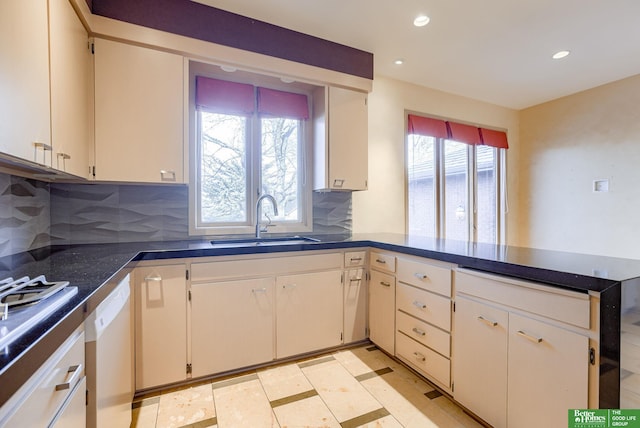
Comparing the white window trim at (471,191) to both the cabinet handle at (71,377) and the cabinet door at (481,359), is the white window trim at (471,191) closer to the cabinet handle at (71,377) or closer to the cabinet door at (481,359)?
the cabinet door at (481,359)

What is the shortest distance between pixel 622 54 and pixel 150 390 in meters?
4.79

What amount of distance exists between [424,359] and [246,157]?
2067mm

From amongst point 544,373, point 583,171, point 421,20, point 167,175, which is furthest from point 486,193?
point 167,175

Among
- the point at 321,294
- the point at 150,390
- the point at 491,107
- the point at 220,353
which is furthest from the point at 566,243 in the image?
the point at 150,390

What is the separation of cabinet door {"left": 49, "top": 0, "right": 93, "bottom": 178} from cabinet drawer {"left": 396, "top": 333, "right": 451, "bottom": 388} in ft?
7.35

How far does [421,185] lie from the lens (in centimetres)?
352

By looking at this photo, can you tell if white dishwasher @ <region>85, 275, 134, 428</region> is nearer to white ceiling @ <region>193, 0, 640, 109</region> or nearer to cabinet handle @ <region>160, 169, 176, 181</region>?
cabinet handle @ <region>160, 169, 176, 181</region>

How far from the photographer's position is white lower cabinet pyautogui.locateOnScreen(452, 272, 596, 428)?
1.17 metres

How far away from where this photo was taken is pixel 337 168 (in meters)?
2.61

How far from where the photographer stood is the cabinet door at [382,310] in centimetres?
217

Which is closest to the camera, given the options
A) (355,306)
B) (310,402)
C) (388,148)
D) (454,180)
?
(310,402)

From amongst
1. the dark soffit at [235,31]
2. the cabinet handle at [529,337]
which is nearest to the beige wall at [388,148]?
the dark soffit at [235,31]

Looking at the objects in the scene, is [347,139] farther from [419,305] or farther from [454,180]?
[454,180]

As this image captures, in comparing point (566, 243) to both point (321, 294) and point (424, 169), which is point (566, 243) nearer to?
point (424, 169)
